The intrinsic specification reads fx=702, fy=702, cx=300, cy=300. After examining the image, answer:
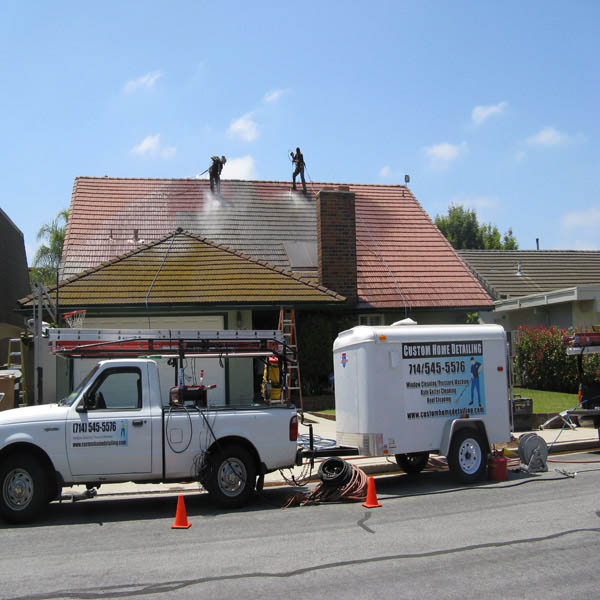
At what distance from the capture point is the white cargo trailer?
1041 centimetres

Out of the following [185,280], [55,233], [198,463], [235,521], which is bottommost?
[235,521]

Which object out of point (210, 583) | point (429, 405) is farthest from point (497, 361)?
point (210, 583)

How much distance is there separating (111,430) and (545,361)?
55.2 ft

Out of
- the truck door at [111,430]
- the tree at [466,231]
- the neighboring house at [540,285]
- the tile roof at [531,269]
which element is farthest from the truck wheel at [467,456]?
the tree at [466,231]

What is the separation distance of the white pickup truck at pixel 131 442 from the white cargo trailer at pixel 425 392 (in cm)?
135

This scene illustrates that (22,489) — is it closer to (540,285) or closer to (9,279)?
(9,279)

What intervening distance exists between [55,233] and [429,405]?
1232 inches

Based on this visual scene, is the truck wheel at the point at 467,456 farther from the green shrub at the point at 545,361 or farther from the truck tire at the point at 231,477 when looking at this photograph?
the green shrub at the point at 545,361

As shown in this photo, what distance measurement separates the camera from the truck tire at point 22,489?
851 centimetres

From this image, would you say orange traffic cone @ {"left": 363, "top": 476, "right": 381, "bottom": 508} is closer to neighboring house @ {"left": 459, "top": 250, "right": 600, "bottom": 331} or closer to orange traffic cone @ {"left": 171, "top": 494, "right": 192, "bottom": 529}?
orange traffic cone @ {"left": 171, "top": 494, "right": 192, "bottom": 529}

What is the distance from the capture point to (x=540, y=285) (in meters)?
29.4

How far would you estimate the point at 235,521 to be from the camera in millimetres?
8609

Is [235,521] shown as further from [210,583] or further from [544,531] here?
[544,531]

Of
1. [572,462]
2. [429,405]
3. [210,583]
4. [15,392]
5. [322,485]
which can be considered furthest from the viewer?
[15,392]
